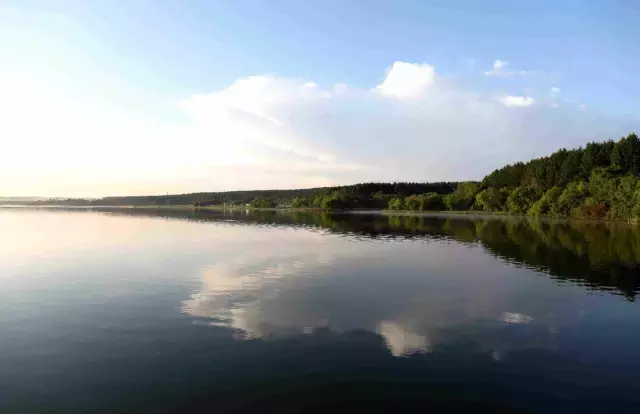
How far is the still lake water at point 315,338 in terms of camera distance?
13.1 m

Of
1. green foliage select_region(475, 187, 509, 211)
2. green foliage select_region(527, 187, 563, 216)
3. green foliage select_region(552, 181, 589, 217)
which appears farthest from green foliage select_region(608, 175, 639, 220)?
green foliage select_region(475, 187, 509, 211)

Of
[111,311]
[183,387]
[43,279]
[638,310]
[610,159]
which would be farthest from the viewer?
[610,159]

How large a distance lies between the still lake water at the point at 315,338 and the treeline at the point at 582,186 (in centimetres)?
8922

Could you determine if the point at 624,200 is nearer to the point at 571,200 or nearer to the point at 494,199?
the point at 571,200

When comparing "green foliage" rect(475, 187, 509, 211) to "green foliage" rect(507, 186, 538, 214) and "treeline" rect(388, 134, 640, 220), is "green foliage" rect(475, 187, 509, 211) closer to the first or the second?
"treeline" rect(388, 134, 640, 220)

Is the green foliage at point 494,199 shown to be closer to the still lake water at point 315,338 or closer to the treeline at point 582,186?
the treeline at point 582,186

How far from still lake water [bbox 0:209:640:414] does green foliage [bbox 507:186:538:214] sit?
127215 mm

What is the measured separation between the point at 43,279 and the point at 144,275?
6486 mm

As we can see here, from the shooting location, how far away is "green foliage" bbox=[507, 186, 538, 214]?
156 m

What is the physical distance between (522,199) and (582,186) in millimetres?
28351

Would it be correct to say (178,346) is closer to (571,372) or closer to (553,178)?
(571,372)

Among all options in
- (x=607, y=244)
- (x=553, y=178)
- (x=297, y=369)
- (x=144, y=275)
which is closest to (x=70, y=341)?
(x=297, y=369)

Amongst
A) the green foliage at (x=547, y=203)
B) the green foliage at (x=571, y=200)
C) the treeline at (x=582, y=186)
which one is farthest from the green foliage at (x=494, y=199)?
the green foliage at (x=571, y=200)

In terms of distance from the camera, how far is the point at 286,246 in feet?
181
